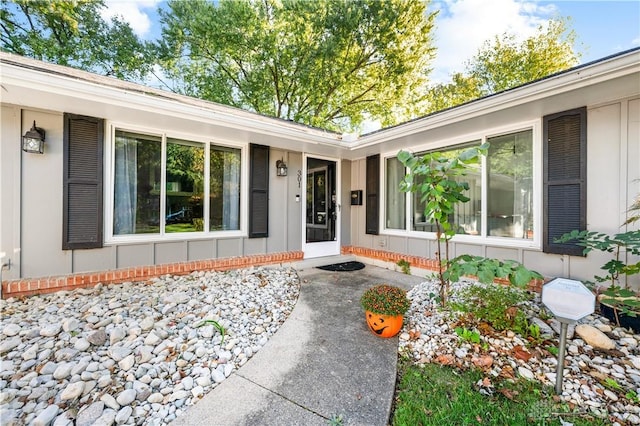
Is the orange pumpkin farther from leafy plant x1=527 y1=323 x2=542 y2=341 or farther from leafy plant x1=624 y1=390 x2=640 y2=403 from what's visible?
leafy plant x1=624 y1=390 x2=640 y2=403

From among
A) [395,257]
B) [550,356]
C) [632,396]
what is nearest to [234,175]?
[395,257]

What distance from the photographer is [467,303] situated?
9.96 feet

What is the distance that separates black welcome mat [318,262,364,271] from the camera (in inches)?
212

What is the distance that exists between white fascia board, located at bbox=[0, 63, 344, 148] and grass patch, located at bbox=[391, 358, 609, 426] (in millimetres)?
3722

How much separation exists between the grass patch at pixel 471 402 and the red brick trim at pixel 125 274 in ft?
11.2

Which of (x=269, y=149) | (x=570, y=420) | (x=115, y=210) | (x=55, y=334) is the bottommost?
(x=570, y=420)

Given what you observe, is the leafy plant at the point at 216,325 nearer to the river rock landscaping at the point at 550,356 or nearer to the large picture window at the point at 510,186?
the river rock landscaping at the point at 550,356

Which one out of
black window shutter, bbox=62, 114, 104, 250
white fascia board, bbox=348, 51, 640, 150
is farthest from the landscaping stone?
black window shutter, bbox=62, 114, 104, 250

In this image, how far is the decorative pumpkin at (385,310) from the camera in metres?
2.68

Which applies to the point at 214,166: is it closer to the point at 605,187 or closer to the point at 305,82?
the point at 605,187

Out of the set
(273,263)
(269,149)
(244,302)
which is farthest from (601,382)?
(269,149)

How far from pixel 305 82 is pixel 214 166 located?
8084 millimetres

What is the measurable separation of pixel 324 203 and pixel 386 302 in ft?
12.2

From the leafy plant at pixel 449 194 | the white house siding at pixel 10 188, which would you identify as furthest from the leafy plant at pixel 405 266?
the white house siding at pixel 10 188
